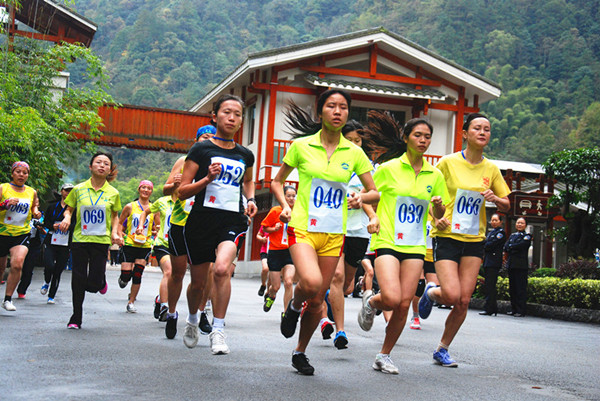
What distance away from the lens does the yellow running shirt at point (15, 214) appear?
10398 mm

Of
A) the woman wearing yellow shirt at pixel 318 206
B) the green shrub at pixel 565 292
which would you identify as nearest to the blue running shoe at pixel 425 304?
the woman wearing yellow shirt at pixel 318 206

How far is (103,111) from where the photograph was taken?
104 feet

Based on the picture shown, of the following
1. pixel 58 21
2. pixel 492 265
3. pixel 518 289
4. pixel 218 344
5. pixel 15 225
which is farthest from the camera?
pixel 58 21

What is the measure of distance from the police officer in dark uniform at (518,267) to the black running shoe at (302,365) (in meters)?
10.2

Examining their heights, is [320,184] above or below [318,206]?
above

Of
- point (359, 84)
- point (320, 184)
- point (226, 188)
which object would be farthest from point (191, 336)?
point (359, 84)

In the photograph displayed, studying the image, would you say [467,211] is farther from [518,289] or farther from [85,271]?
[518,289]

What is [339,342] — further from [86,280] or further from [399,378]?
[86,280]

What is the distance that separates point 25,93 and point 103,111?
10.2 metres

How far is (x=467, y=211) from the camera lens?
6875 millimetres

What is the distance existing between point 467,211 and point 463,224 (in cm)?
13

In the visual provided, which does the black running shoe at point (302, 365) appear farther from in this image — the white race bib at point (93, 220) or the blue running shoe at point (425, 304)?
the white race bib at point (93, 220)

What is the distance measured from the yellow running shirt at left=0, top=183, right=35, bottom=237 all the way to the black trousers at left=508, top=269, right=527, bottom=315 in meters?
9.17

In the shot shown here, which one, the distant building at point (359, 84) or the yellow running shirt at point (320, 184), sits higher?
the distant building at point (359, 84)
